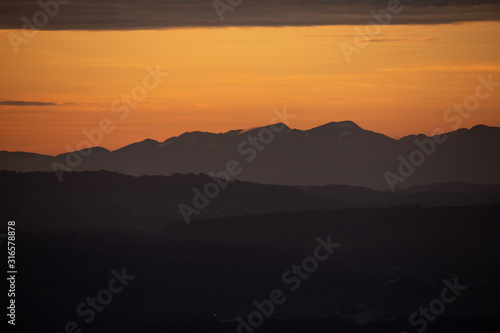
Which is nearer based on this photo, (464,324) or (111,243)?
(464,324)

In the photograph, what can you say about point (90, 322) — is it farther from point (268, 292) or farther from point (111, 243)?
point (111, 243)

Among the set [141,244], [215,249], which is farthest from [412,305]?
[141,244]

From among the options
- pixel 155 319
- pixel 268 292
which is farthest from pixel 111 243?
pixel 155 319

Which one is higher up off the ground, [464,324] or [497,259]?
[497,259]

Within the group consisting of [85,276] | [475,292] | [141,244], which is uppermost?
[141,244]

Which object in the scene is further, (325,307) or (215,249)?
(215,249)

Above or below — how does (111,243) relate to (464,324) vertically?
above

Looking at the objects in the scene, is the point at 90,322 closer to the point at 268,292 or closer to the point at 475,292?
the point at 268,292

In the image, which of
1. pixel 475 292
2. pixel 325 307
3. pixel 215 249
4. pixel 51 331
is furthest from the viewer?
pixel 215 249

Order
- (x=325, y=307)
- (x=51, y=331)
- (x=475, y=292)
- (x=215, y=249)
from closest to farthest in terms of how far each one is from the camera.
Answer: (x=51, y=331) < (x=325, y=307) < (x=475, y=292) < (x=215, y=249)
